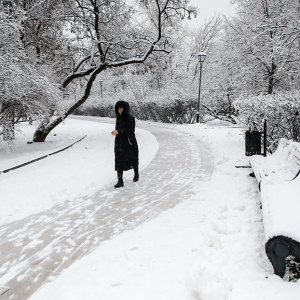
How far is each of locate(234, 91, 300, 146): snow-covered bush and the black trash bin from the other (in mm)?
539

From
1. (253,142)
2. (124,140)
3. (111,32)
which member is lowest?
(253,142)

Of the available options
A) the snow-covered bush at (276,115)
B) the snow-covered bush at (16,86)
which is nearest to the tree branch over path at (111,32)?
the snow-covered bush at (16,86)

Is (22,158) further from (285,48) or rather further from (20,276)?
(285,48)

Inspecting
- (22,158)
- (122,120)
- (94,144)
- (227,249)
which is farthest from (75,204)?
(94,144)

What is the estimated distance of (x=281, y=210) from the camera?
309cm

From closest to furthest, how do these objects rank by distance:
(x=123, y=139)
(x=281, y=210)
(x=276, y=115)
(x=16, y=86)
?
1. (x=281, y=210)
2. (x=123, y=139)
3. (x=276, y=115)
4. (x=16, y=86)

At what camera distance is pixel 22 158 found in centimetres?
948

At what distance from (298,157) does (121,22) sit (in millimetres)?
10385

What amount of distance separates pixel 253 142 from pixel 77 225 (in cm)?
542

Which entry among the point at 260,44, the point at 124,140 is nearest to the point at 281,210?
the point at 124,140

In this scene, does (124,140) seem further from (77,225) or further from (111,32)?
(111,32)

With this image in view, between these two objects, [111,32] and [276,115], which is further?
[111,32]

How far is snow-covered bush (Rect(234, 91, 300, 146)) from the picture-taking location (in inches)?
295

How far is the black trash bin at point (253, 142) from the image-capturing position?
782 centimetres
